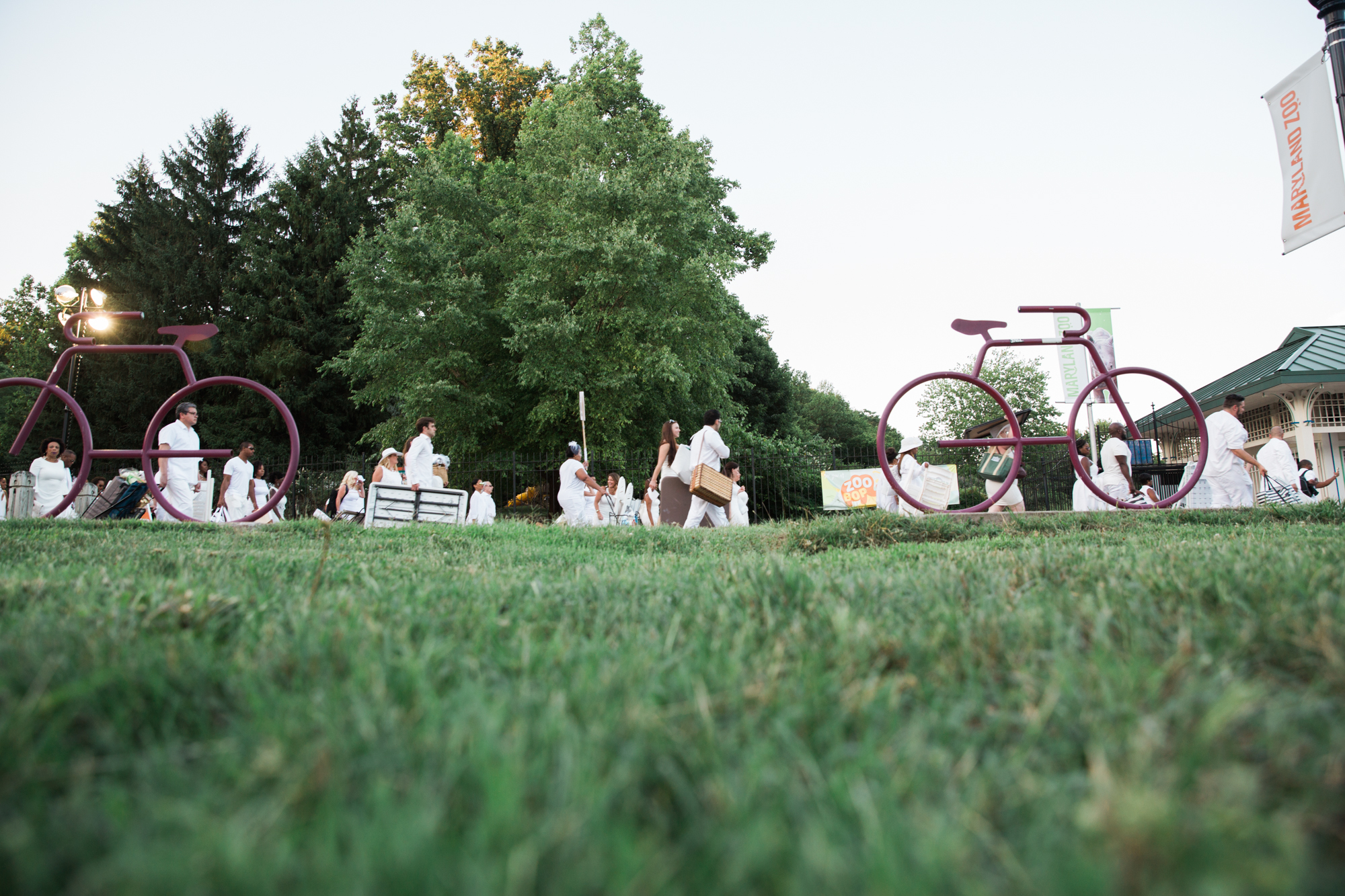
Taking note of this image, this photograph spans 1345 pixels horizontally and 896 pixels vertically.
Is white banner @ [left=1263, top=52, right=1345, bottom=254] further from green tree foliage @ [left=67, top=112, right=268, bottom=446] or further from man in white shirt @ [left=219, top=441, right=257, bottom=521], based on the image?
green tree foliage @ [left=67, top=112, right=268, bottom=446]

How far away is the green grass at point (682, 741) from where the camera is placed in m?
0.73

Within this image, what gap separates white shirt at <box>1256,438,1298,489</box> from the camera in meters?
11.2

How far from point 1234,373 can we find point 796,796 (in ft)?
122

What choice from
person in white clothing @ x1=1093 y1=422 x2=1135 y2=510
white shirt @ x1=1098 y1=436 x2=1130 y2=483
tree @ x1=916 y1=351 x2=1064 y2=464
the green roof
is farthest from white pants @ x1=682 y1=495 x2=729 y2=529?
tree @ x1=916 y1=351 x2=1064 y2=464

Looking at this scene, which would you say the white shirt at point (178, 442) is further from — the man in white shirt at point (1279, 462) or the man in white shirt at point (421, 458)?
the man in white shirt at point (1279, 462)

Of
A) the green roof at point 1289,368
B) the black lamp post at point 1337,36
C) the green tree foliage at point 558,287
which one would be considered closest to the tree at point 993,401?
the green roof at point 1289,368

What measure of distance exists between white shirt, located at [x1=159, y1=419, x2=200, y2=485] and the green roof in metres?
26.8

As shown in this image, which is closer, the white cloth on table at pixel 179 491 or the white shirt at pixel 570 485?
the white cloth on table at pixel 179 491

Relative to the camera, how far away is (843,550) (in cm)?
494

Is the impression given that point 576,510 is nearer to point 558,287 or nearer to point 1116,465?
point 1116,465

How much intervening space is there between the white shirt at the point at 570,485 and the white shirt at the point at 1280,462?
1080 centimetres

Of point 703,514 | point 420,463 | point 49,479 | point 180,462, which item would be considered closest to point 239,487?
point 49,479

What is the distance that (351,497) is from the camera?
48.7 ft

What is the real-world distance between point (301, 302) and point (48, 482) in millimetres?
17723
